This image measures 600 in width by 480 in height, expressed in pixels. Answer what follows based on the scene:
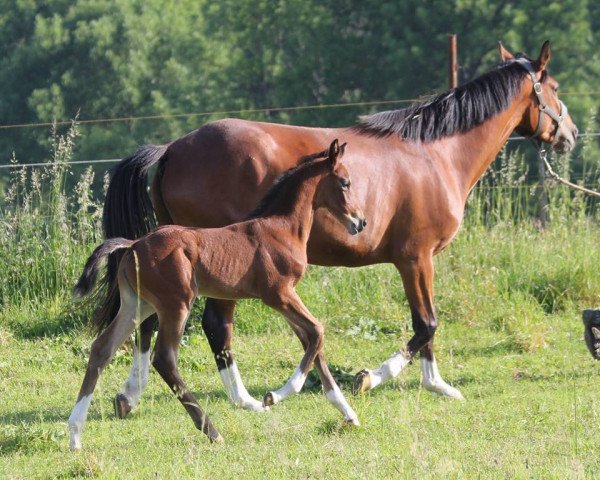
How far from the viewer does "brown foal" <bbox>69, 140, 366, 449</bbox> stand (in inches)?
228

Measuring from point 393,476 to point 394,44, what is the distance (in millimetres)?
27616

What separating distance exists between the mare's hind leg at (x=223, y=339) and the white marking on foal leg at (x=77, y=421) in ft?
4.94

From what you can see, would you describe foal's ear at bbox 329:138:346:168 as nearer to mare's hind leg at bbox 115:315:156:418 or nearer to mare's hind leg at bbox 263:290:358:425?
mare's hind leg at bbox 263:290:358:425

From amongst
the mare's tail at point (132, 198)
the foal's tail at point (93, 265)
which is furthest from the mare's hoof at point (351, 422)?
the mare's tail at point (132, 198)

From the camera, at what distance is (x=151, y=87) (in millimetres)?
38250

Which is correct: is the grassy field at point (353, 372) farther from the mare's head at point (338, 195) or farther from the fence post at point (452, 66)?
the fence post at point (452, 66)

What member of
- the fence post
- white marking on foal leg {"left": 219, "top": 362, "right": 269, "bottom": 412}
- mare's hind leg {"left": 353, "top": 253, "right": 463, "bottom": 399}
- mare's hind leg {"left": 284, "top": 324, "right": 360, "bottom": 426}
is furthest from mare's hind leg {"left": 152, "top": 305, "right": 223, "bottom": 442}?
the fence post

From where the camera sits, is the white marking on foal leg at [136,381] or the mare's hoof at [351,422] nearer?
the mare's hoof at [351,422]

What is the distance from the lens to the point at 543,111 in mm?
8273

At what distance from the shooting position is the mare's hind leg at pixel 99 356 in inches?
225

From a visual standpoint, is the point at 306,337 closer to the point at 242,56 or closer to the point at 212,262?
the point at 212,262

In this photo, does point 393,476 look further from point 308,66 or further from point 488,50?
point 308,66

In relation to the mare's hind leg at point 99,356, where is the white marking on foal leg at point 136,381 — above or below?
below

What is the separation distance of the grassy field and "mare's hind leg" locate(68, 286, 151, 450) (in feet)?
0.51
